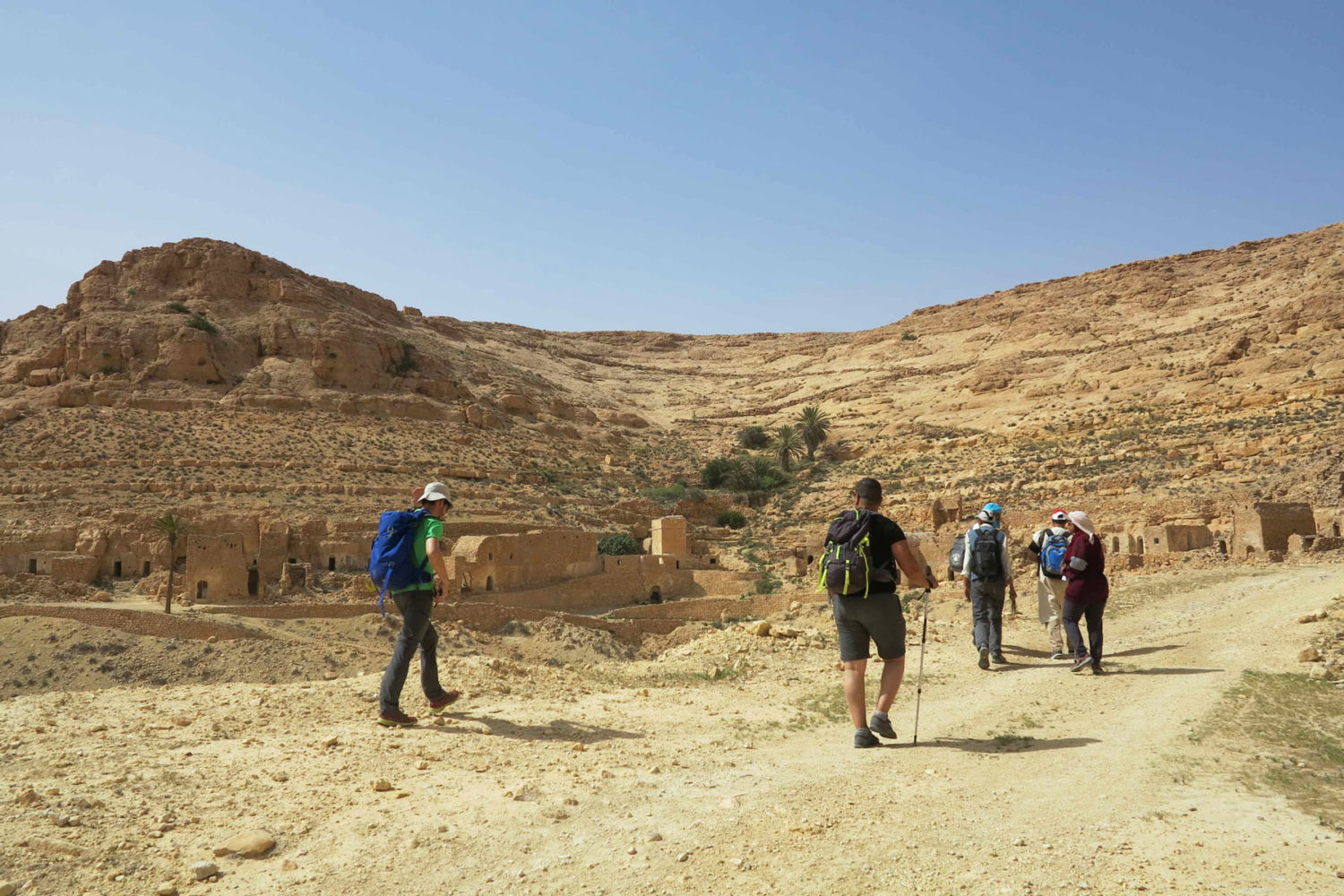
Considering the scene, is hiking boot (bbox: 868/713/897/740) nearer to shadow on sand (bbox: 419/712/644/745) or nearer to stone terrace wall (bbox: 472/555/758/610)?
shadow on sand (bbox: 419/712/644/745)

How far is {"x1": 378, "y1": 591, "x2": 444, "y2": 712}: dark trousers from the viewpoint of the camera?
21.5ft

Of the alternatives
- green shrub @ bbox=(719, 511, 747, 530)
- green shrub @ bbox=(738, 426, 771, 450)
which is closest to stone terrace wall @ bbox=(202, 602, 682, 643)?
green shrub @ bbox=(719, 511, 747, 530)

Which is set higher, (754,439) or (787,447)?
(754,439)

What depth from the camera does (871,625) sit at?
19.9ft

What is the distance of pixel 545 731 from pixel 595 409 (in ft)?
223

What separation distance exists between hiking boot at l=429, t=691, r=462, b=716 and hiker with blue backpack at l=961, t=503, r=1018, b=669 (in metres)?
5.69

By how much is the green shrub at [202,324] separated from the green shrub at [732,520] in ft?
106

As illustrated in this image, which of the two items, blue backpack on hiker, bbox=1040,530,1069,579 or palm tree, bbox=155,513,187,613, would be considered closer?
blue backpack on hiker, bbox=1040,530,1069,579

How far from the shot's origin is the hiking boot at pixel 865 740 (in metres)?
5.86

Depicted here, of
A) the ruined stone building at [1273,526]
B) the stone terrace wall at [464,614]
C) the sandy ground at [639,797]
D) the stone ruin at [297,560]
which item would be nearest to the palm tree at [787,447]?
the stone ruin at [297,560]

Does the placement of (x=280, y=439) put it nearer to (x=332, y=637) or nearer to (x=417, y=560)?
(x=332, y=637)

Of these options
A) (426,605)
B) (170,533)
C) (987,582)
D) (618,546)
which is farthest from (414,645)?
(618,546)

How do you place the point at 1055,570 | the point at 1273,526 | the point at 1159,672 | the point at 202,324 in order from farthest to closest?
the point at 202,324 → the point at 1273,526 → the point at 1055,570 → the point at 1159,672

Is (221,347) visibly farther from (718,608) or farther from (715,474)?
(718,608)
